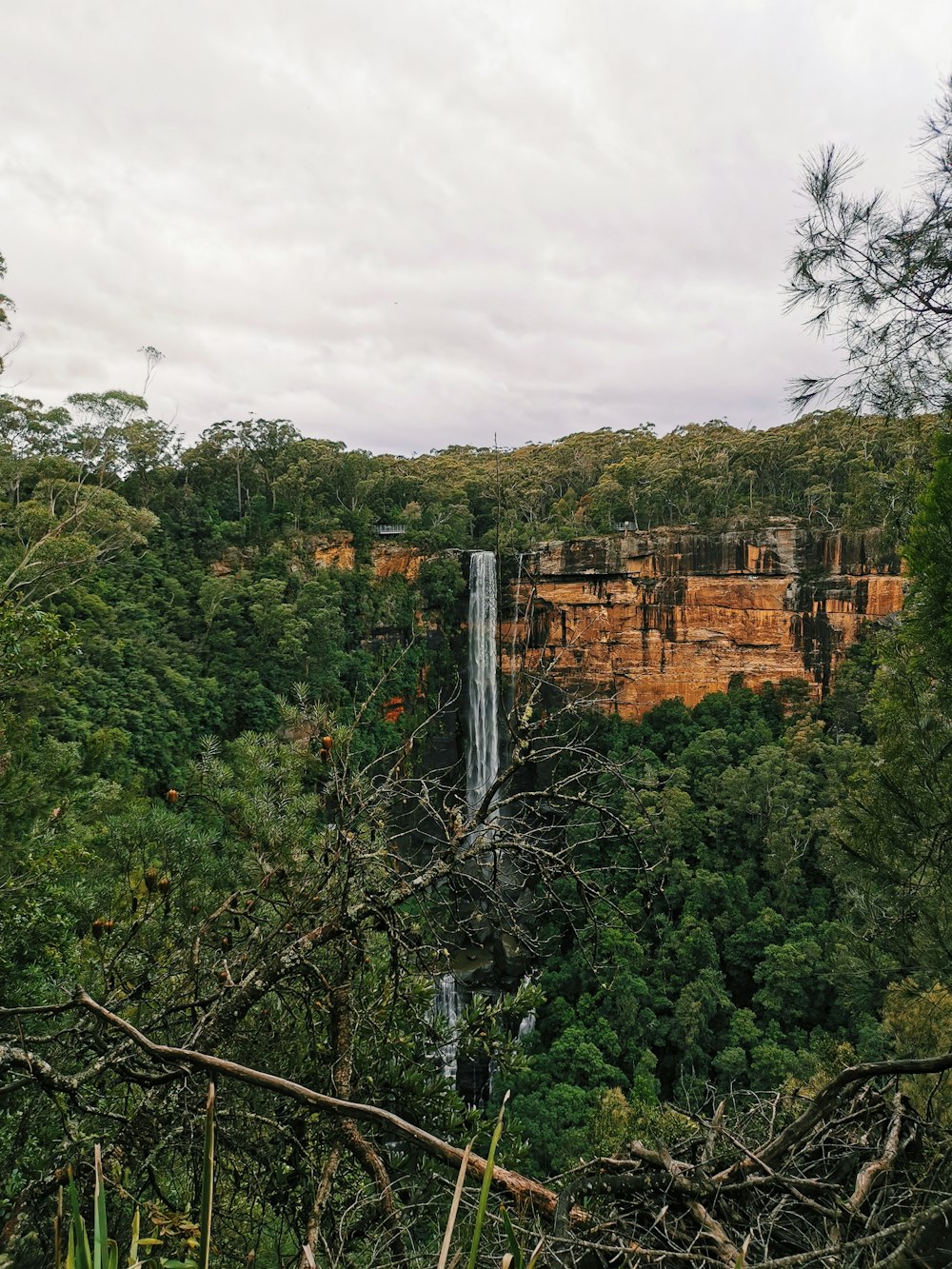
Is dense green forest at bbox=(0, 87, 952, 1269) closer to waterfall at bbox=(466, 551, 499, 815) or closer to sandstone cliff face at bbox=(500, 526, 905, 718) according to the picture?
waterfall at bbox=(466, 551, 499, 815)

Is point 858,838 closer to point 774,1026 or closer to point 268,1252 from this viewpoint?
point 268,1252

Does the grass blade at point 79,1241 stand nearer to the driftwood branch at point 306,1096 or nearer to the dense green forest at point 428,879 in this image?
the dense green forest at point 428,879

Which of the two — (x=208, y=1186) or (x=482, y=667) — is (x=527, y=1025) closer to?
(x=482, y=667)

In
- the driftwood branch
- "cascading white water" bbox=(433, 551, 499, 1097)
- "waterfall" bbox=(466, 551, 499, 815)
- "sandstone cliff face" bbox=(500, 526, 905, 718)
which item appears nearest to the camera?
the driftwood branch

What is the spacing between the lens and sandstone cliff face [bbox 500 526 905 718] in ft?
66.6

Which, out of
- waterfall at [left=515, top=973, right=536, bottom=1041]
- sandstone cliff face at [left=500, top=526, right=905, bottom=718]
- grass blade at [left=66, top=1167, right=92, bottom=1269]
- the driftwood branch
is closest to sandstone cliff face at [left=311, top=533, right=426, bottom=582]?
sandstone cliff face at [left=500, top=526, right=905, bottom=718]

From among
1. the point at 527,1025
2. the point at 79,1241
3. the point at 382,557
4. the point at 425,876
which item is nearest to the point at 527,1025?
the point at 527,1025

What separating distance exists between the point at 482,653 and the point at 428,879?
2177cm

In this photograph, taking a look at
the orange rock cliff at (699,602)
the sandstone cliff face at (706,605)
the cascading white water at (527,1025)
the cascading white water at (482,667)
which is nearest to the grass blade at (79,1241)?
the cascading white water at (527,1025)

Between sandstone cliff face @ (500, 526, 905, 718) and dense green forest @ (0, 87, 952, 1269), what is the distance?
3.75ft

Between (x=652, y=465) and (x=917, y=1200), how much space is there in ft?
83.9

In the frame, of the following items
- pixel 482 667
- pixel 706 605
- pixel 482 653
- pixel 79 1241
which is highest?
pixel 79 1241

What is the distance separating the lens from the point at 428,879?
160cm

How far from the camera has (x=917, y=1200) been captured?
126cm
